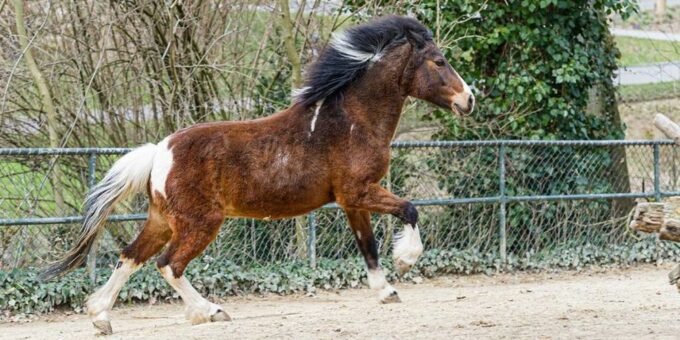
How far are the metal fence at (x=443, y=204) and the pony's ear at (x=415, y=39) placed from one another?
93.1 inches

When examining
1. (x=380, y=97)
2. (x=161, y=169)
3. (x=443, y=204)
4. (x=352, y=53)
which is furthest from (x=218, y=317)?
(x=443, y=204)

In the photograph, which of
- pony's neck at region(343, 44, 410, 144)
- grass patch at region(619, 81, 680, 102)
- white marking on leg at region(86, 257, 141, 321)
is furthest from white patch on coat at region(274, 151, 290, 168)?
grass patch at region(619, 81, 680, 102)

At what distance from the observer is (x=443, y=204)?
443 inches

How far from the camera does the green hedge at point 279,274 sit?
370 inches

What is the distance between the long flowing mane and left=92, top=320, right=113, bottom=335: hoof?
2.39 m

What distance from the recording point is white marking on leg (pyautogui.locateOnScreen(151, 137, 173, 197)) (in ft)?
26.3

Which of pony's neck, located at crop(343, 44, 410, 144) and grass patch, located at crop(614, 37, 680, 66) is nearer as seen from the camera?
pony's neck, located at crop(343, 44, 410, 144)

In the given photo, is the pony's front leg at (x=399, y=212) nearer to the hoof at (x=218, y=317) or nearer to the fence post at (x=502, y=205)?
the hoof at (x=218, y=317)

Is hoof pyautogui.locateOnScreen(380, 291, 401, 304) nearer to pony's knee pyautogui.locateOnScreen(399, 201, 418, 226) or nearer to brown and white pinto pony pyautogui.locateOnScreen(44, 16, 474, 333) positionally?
brown and white pinto pony pyautogui.locateOnScreen(44, 16, 474, 333)

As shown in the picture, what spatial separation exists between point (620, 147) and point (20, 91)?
7.60m

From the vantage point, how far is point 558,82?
1270cm

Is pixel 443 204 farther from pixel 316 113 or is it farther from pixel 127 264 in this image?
pixel 127 264

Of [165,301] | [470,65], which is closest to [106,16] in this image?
[165,301]

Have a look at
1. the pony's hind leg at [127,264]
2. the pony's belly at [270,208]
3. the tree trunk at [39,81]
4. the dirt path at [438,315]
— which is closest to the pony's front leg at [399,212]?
the pony's belly at [270,208]
